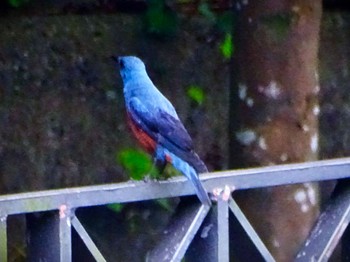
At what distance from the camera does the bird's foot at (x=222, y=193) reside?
2613 millimetres

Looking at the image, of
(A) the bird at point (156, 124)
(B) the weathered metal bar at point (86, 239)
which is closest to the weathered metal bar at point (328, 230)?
(A) the bird at point (156, 124)

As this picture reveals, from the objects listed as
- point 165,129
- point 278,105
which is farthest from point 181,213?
point 278,105

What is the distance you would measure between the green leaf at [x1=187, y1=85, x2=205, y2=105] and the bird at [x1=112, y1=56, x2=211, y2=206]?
1.19 m

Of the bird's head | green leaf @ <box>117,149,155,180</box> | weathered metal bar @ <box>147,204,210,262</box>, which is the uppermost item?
green leaf @ <box>117,149,155,180</box>

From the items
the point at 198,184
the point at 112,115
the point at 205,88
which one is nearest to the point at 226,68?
the point at 205,88

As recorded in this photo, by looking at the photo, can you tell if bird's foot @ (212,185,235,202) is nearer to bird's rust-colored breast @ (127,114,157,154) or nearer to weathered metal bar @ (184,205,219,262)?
Result: weathered metal bar @ (184,205,219,262)

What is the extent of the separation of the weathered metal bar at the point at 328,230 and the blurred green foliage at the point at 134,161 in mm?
2029

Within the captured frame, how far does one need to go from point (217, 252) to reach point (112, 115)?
2684 millimetres

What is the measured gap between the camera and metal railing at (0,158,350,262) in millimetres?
2359

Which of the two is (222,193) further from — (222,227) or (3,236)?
(3,236)

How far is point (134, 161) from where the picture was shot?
514cm

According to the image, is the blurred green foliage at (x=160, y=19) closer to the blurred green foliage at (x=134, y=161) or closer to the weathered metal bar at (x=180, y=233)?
the blurred green foliage at (x=134, y=161)

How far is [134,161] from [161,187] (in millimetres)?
2551

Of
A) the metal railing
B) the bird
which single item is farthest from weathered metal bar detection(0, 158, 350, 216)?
the bird
